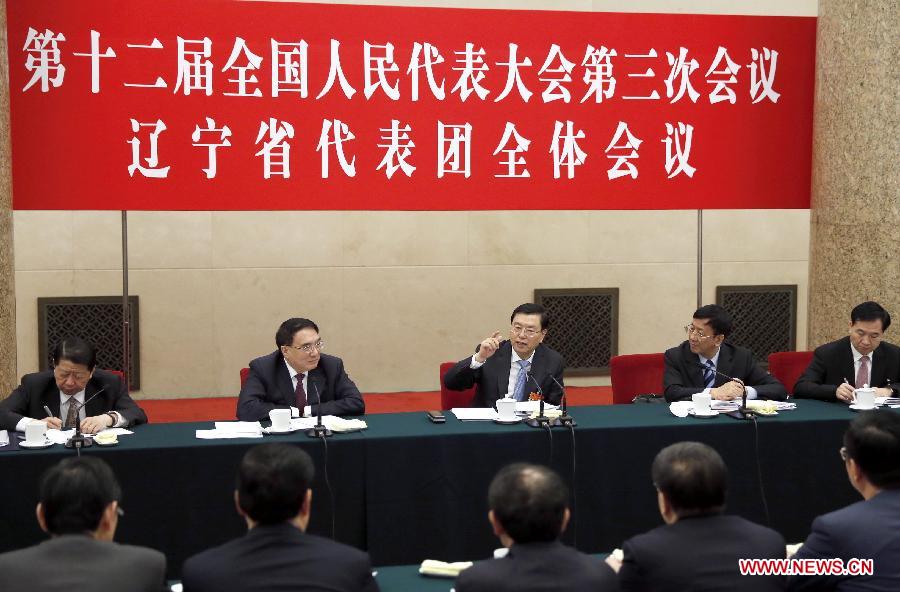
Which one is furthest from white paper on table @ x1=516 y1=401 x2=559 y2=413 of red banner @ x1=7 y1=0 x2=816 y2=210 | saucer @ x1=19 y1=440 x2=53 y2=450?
saucer @ x1=19 y1=440 x2=53 y2=450

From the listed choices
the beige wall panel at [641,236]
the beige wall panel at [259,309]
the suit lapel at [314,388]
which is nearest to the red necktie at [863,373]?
the suit lapel at [314,388]

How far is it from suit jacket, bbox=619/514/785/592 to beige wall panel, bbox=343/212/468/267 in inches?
225

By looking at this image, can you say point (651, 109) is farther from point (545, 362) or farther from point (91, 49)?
point (91, 49)

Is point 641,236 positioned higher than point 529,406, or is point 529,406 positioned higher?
point 641,236

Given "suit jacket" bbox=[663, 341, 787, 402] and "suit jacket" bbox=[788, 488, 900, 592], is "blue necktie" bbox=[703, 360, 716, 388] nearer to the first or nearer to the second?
"suit jacket" bbox=[663, 341, 787, 402]

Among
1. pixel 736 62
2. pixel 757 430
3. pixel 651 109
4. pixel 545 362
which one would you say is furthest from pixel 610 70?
pixel 757 430

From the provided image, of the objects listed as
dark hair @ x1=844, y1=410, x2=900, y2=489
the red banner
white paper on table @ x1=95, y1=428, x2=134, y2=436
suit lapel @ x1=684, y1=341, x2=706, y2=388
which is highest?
the red banner

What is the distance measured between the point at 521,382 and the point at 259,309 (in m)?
3.26

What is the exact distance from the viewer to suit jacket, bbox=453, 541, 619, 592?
2285mm

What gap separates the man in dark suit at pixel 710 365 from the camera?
16.7ft

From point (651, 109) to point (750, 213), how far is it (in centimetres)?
294

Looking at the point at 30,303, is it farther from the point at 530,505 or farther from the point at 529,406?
the point at 530,505

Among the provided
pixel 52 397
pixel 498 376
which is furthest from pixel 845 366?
pixel 52 397

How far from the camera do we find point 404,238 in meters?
8.10
